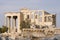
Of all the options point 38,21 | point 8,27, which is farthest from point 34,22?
point 8,27

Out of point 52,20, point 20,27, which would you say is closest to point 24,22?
point 20,27

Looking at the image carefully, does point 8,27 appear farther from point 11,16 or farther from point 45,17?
point 45,17

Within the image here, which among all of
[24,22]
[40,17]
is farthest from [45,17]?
[24,22]

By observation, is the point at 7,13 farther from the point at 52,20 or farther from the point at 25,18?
the point at 52,20

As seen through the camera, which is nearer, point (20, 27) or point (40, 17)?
point (20, 27)

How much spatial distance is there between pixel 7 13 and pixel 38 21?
1076cm

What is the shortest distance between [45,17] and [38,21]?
2.53 m

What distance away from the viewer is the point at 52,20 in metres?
110

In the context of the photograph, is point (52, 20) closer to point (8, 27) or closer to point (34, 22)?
point (34, 22)

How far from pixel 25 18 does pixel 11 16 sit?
5.70 meters

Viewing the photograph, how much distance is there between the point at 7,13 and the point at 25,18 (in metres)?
6.42

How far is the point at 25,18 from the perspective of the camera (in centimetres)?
10588

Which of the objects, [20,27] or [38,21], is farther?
[38,21]

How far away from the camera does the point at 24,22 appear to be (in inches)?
3991
